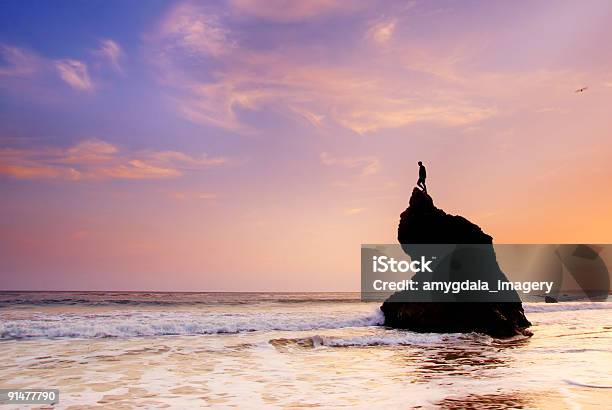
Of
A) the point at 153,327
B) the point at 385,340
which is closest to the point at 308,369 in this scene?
the point at 385,340

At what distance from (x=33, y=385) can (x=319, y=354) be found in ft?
34.5

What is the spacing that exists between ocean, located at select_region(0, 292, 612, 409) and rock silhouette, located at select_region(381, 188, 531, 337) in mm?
1846

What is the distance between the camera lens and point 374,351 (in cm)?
1969

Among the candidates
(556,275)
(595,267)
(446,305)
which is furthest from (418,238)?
(595,267)

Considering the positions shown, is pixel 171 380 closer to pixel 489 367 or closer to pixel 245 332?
pixel 489 367

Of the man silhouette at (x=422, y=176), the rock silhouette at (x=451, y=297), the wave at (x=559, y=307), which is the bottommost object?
the wave at (x=559, y=307)

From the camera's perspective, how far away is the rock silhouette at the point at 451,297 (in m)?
26.7

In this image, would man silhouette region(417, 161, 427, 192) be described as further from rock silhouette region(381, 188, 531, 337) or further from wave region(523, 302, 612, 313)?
wave region(523, 302, 612, 313)

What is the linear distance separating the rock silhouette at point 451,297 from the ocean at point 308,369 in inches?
72.7

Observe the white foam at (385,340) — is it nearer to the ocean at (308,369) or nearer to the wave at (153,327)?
the ocean at (308,369)

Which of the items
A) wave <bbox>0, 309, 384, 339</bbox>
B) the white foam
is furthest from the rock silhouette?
wave <bbox>0, 309, 384, 339</bbox>

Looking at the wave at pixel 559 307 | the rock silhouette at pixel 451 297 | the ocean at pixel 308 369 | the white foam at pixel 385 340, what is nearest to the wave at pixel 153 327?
the ocean at pixel 308 369

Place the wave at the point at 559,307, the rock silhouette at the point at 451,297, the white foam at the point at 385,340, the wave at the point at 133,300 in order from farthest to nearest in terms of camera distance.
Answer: the wave at the point at 133,300 → the wave at the point at 559,307 → the rock silhouette at the point at 451,297 → the white foam at the point at 385,340

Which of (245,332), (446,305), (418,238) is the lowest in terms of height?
(245,332)
